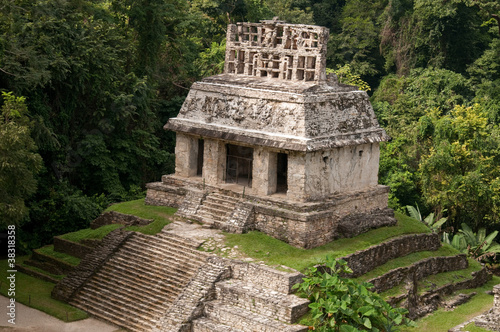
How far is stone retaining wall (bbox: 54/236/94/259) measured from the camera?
22.0 metres

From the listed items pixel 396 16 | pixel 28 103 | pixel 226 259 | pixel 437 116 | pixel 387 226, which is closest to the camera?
pixel 226 259

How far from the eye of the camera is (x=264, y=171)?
70.2ft

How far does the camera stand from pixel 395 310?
59.0ft

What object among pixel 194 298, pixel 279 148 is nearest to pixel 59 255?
pixel 194 298

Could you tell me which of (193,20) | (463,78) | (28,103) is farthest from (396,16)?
(28,103)

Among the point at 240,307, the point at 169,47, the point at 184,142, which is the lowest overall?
the point at 240,307

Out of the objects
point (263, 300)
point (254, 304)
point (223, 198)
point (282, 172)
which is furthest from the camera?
point (282, 172)

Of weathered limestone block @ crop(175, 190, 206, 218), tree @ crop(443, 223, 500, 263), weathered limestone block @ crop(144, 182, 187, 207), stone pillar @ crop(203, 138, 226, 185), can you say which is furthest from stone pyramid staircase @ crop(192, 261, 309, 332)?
tree @ crop(443, 223, 500, 263)

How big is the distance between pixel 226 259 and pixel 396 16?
2270 cm

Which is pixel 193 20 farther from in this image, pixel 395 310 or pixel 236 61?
pixel 395 310

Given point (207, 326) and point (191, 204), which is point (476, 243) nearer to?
point (191, 204)

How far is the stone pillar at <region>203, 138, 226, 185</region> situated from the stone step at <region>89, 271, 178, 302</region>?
4.00 metres

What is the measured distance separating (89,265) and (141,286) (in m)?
1.90

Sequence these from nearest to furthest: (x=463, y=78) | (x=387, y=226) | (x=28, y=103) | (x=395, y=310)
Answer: (x=395, y=310) → (x=387, y=226) → (x=28, y=103) → (x=463, y=78)
